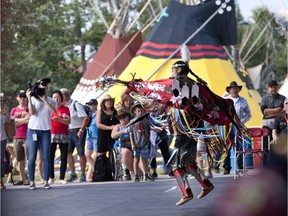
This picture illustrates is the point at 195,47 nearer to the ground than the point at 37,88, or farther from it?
farther from it

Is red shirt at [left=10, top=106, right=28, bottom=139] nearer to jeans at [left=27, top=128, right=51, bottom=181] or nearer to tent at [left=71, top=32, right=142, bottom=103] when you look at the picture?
jeans at [left=27, top=128, right=51, bottom=181]

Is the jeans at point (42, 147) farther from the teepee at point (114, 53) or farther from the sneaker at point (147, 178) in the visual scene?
the teepee at point (114, 53)

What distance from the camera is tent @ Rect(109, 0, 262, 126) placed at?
23.9 m

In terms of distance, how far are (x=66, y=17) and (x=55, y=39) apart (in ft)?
10.7

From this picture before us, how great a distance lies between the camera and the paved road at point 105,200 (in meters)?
9.48

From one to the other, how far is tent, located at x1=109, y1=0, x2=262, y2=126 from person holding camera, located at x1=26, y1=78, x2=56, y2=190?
10.6m

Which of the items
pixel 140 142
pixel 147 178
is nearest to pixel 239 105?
pixel 140 142

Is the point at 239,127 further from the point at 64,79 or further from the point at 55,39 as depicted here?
the point at 64,79

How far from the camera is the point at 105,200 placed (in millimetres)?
11023

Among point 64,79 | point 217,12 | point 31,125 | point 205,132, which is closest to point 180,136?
point 205,132

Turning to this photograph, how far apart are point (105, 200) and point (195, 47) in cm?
1375

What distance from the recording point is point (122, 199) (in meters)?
11.0

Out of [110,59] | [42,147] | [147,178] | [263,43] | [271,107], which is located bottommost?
[147,178]

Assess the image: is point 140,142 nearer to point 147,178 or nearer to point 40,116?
point 147,178
